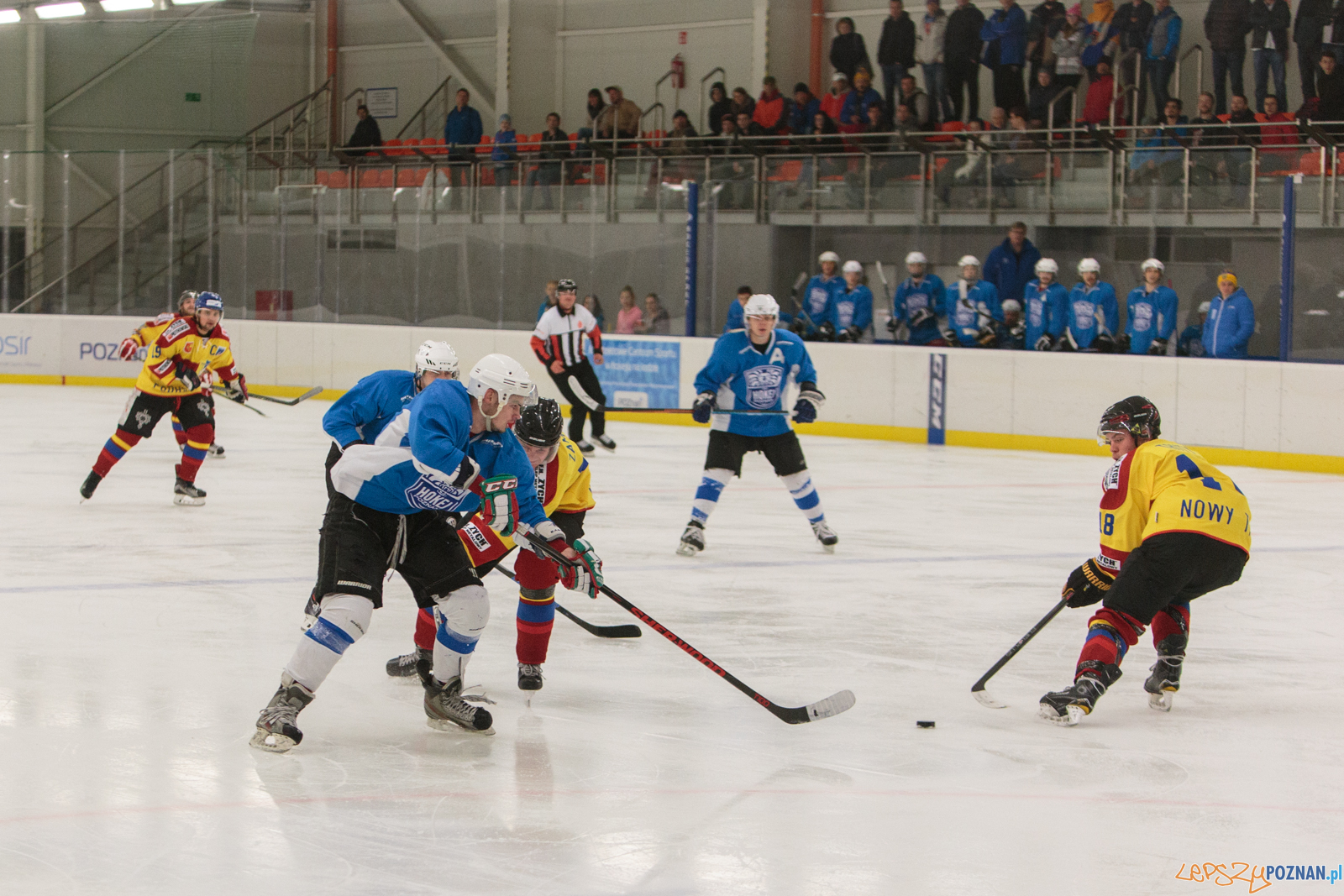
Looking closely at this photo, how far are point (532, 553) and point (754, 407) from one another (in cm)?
286

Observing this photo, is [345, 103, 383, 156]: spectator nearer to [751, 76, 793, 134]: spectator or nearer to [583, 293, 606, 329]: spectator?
[751, 76, 793, 134]: spectator

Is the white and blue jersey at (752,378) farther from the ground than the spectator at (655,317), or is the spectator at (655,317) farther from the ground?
the spectator at (655,317)

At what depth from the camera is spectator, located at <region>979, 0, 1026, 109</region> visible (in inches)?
565

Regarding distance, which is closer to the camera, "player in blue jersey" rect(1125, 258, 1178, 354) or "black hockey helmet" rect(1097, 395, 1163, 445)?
"black hockey helmet" rect(1097, 395, 1163, 445)

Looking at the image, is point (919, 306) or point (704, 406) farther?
point (919, 306)

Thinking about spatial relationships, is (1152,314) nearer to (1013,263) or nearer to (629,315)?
(1013,263)

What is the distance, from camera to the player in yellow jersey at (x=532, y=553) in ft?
13.7

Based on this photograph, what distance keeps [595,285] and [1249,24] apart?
246 inches

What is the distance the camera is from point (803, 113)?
50.1 ft

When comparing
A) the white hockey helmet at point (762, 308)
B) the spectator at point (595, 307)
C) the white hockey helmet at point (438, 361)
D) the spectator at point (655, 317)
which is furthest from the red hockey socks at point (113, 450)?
the spectator at point (655, 317)

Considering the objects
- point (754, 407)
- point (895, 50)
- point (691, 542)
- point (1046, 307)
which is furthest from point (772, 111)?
point (691, 542)

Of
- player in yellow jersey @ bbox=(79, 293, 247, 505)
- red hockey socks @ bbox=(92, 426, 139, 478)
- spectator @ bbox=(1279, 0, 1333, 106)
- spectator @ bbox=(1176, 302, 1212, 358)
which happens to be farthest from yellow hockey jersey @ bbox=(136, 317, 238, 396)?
spectator @ bbox=(1279, 0, 1333, 106)

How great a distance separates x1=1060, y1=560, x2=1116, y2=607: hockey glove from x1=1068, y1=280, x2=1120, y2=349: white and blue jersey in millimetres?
7379

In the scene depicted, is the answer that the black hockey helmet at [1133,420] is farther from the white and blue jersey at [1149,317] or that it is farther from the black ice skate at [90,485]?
the white and blue jersey at [1149,317]
